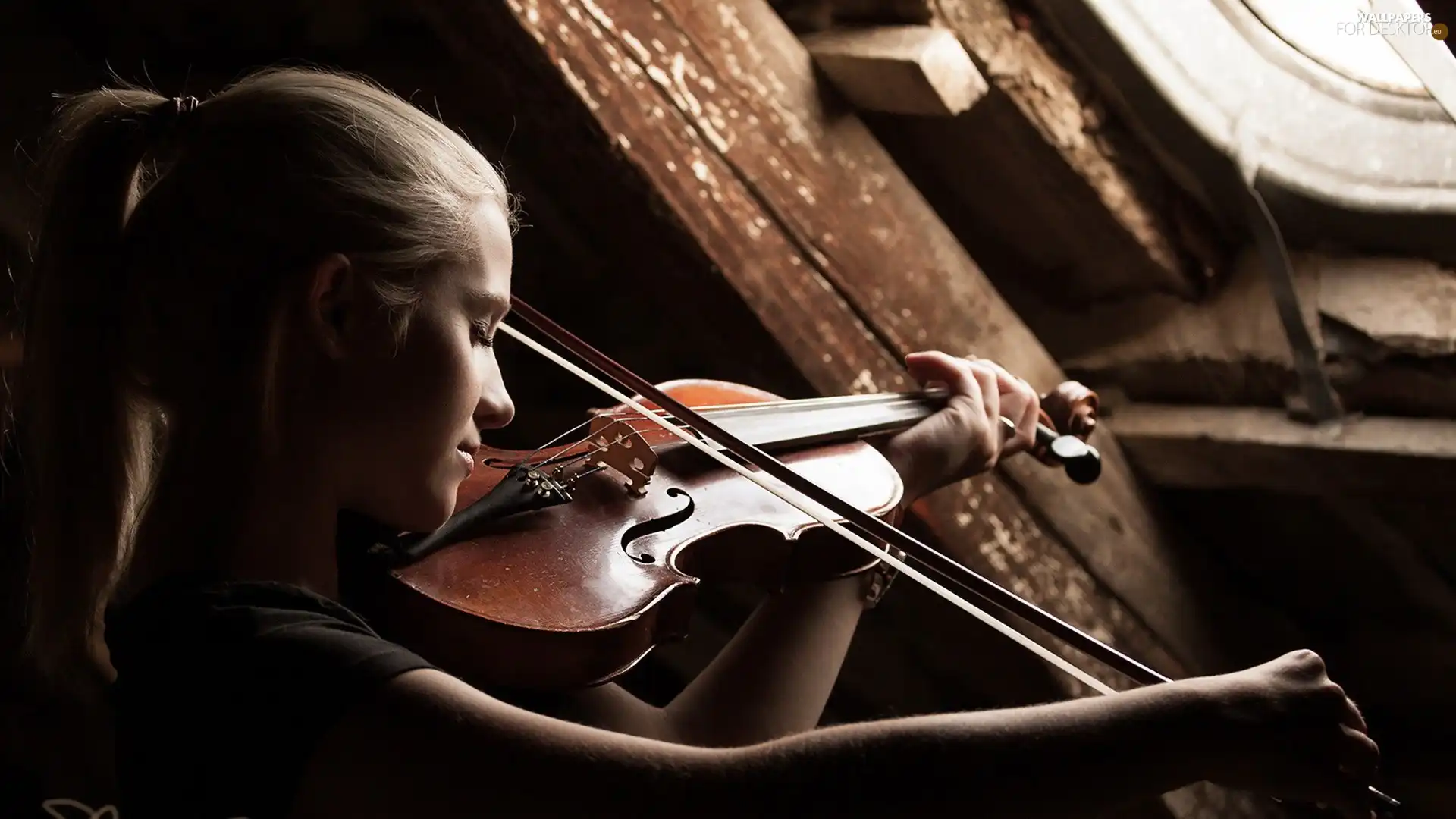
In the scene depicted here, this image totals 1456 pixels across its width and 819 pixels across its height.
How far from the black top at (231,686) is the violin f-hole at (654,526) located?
0.83 ft

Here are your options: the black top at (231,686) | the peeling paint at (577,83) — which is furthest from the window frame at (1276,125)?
the black top at (231,686)

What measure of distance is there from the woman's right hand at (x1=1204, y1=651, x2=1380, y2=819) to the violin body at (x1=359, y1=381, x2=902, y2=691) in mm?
391

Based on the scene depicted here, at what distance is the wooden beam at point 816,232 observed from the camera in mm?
1200

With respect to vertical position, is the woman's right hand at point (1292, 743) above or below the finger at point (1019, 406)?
above

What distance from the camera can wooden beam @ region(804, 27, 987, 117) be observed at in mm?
1220

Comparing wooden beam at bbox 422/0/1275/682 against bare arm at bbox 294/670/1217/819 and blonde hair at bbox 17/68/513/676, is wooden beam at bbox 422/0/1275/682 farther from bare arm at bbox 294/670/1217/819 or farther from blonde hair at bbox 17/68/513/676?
bare arm at bbox 294/670/1217/819

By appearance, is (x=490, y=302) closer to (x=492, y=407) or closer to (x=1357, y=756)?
(x=492, y=407)

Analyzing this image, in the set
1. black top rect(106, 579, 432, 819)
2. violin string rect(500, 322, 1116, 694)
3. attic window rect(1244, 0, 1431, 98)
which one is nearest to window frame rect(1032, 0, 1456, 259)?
attic window rect(1244, 0, 1431, 98)

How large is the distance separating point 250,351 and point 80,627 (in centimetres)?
24

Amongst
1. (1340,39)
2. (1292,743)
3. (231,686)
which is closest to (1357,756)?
(1292,743)

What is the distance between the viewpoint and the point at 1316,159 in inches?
51.7

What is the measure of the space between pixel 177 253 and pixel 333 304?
0.10 metres

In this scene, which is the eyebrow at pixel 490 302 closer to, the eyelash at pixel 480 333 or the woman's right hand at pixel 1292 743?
the eyelash at pixel 480 333

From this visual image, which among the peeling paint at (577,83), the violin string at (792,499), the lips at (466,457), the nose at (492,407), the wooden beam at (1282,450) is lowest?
the wooden beam at (1282,450)
